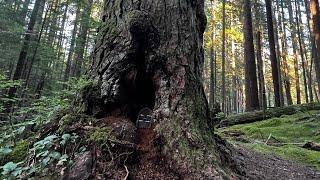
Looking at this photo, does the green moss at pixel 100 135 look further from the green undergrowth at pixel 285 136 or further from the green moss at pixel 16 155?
the green undergrowth at pixel 285 136

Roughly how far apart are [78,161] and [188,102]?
131 centimetres

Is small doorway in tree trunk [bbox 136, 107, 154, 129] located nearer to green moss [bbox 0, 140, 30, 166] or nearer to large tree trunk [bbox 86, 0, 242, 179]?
large tree trunk [bbox 86, 0, 242, 179]

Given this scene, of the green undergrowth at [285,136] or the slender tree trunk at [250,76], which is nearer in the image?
the green undergrowth at [285,136]

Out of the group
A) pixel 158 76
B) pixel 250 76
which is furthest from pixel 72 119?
pixel 250 76

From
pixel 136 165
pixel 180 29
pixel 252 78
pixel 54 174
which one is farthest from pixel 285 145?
pixel 54 174

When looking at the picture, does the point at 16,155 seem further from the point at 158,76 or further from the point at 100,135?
the point at 158,76

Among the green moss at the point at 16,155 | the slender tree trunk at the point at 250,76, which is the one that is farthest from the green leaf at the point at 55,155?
the slender tree trunk at the point at 250,76

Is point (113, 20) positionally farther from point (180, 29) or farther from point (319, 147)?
point (319, 147)

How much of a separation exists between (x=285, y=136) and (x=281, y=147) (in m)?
1.81

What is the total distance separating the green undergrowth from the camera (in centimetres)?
687

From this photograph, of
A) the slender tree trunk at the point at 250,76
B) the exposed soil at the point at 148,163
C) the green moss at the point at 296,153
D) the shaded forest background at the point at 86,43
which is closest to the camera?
the exposed soil at the point at 148,163

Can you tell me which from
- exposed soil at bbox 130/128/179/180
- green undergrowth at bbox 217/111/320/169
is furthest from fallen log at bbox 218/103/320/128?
exposed soil at bbox 130/128/179/180

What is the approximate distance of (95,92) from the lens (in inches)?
124

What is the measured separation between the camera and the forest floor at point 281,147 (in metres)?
4.91
